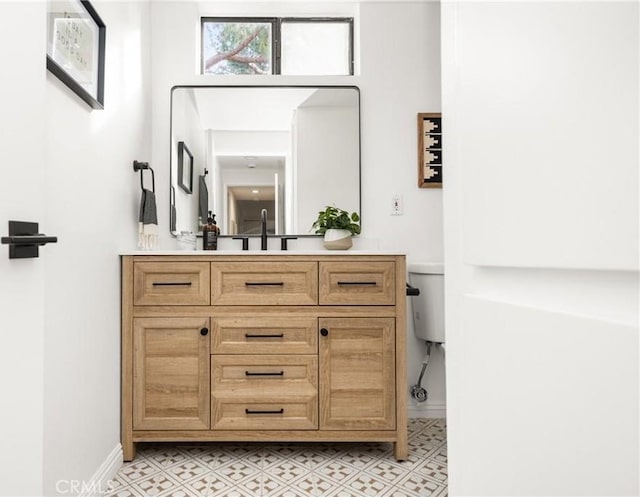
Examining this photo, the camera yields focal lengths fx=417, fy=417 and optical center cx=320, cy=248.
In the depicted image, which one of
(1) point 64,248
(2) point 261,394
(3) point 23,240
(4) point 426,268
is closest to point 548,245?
(3) point 23,240

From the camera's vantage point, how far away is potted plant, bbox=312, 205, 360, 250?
2254 mm

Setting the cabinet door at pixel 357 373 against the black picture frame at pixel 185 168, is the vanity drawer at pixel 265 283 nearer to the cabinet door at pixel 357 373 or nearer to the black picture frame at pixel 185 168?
the cabinet door at pixel 357 373

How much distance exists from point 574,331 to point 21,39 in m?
0.86

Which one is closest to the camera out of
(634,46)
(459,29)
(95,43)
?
(634,46)

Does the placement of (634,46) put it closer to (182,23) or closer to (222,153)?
(222,153)

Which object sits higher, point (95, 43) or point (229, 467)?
point (95, 43)

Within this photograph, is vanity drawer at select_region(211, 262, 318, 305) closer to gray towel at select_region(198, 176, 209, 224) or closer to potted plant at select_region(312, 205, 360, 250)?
potted plant at select_region(312, 205, 360, 250)

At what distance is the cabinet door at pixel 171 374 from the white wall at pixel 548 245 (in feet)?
4.90

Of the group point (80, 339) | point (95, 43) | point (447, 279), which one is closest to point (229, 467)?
point (80, 339)

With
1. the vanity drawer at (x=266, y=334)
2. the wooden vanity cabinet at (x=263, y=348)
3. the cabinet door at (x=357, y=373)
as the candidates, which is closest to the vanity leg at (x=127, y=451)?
the wooden vanity cabinet at (x=263, y=348)

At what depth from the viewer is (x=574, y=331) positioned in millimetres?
301

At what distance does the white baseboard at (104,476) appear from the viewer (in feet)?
4.88

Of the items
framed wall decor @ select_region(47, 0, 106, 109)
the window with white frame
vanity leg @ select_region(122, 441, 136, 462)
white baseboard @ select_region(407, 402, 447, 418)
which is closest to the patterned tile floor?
vanity leg @ select_region(122, 441, 136, 462)

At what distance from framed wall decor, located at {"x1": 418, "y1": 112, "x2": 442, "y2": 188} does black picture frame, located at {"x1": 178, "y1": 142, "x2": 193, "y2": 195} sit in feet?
4.31
